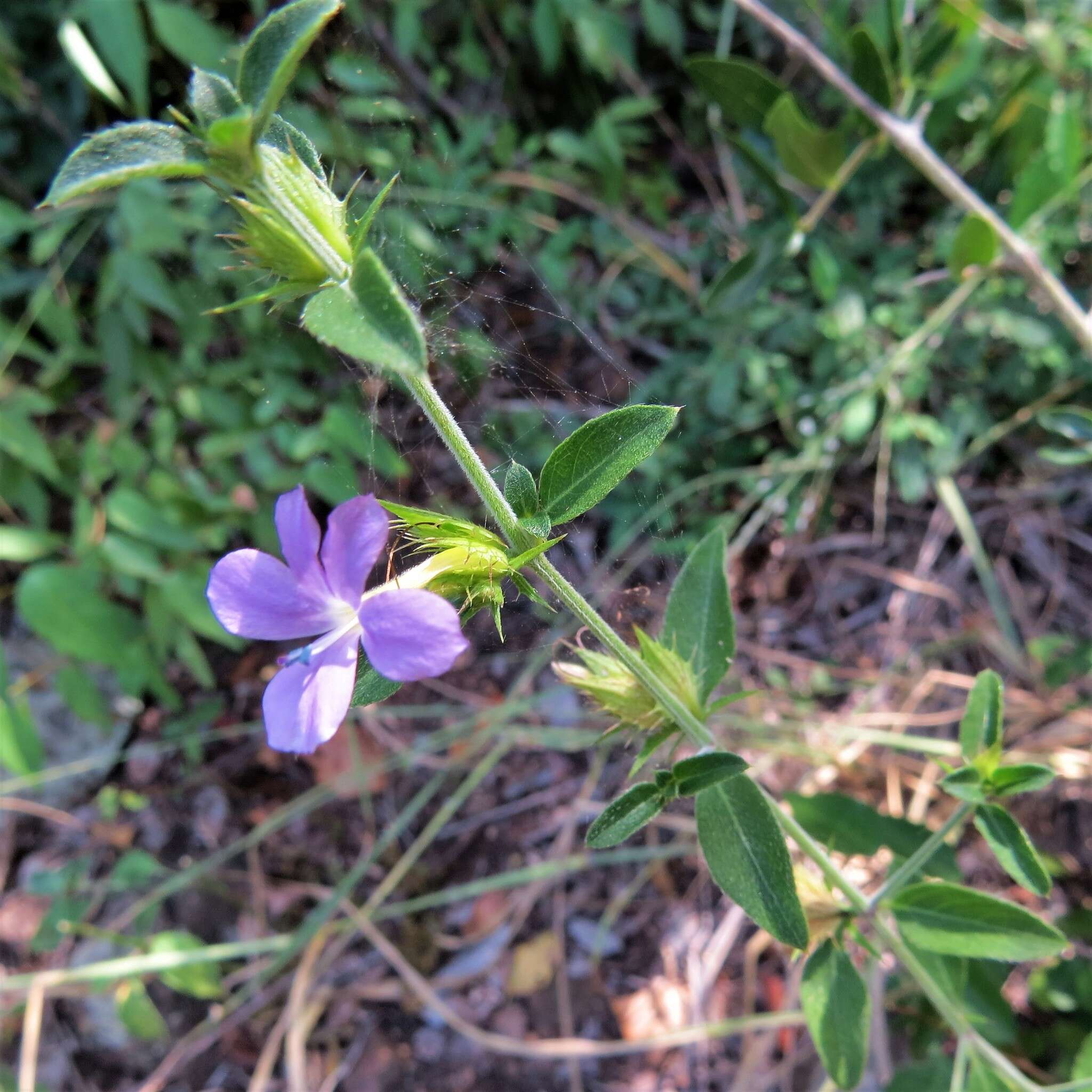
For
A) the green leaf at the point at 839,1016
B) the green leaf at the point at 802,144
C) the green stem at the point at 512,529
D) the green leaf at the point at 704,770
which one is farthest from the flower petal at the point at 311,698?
the green leaf at the point at 802,144

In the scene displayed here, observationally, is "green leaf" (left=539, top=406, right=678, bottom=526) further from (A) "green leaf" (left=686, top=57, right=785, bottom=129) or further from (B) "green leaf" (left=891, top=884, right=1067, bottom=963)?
(A) "green leaf" (left=686, top=57, right=785, bottom=129)

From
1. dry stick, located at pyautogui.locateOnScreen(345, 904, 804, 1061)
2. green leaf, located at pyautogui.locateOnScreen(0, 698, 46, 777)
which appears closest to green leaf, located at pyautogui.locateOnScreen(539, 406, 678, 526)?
dry stick, located at pyautogui.locateOnScreen(345, 904, 804, 1061)

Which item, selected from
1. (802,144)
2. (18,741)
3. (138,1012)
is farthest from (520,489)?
(138,1012)

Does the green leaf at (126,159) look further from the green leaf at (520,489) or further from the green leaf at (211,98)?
the green leaf at (520,489)

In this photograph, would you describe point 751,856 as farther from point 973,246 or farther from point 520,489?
point 973,246

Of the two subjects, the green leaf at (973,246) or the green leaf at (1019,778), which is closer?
the green leaf at (1019,778)

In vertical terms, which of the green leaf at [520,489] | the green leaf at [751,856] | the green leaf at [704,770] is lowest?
the green leaf at [751,856]
